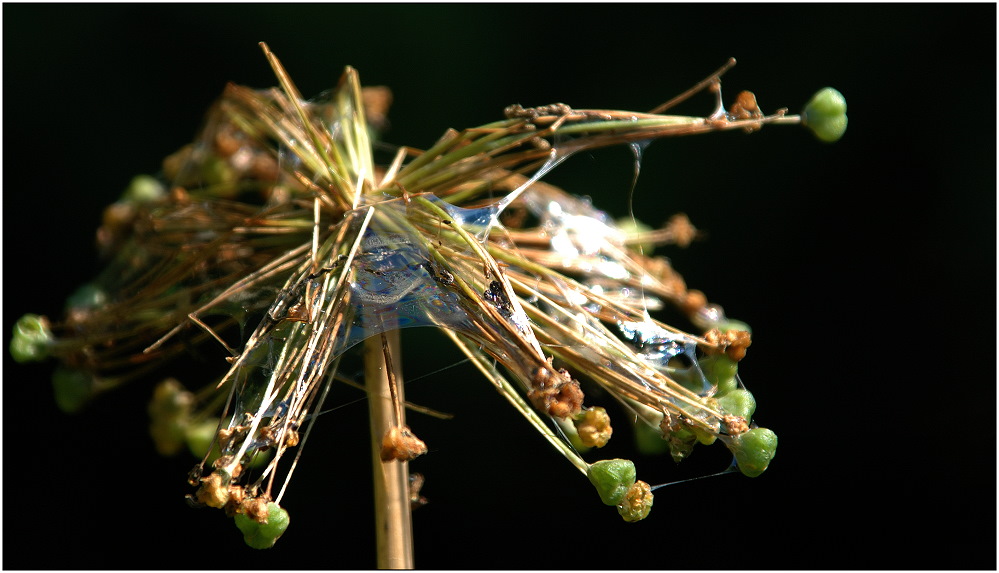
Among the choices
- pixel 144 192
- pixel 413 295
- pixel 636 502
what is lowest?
pixel 636 502

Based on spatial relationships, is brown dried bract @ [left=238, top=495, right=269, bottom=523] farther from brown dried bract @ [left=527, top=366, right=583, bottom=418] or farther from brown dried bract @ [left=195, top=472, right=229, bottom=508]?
brown dried bract @ [left=527, top=366, right=583, bottom=418]

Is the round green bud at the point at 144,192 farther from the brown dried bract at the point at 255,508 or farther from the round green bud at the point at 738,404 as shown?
the round green bud at the point at 738,404

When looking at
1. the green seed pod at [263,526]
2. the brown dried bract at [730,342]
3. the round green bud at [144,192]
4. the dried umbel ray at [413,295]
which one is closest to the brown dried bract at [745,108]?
the dried umbel ray at [413,295]

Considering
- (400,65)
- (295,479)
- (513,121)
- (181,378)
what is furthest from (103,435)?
(513,121)

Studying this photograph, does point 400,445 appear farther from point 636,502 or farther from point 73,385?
point 73,385

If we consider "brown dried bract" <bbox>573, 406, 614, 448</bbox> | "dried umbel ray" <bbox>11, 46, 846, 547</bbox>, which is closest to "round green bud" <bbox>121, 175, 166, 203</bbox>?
"dried umbel ray" <bbox>11, 46, 846, 547</bbox>

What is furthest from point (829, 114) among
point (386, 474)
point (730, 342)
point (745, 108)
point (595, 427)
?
point (386, 474)
